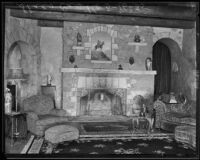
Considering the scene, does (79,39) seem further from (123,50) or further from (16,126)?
(16,126)

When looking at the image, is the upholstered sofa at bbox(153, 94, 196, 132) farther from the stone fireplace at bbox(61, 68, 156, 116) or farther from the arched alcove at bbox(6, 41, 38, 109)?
the arched alcove at bbox(6, 41, 38, 109)

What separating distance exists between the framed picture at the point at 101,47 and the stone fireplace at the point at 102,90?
1.33ft

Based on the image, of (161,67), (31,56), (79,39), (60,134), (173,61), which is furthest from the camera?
(161,67)

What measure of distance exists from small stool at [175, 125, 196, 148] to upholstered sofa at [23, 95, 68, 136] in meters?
2.46

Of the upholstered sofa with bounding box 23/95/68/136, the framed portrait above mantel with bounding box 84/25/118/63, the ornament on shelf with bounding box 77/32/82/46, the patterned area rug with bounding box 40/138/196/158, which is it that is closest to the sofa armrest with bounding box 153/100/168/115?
the patterned area rug with bounding box 40/138/196/158

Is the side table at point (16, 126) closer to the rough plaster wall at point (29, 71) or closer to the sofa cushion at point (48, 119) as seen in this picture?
the sofa cushion at point (48, 119)

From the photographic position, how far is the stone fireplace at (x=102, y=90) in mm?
6859

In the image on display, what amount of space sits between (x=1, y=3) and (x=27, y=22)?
2466 millimetres

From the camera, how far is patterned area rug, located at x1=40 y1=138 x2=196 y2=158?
4062 mm

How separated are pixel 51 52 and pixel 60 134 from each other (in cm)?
320

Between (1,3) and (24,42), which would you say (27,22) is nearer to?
(24,42)

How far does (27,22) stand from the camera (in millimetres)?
6121

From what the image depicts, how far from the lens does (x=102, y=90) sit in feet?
23.1

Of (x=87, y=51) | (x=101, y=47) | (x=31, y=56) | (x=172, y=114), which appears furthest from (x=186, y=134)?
(x=31, y=56)
